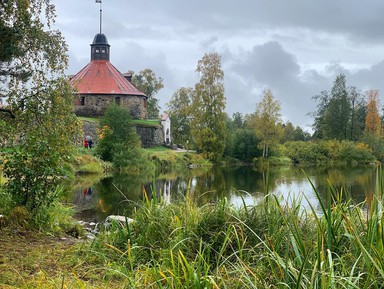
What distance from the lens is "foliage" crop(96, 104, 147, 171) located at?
2818 cm

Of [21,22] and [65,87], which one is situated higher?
[21,22]

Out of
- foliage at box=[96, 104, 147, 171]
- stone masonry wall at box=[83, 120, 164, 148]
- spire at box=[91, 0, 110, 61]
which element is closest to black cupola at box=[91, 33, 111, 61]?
spire at box=[91, 0, 110, 61]

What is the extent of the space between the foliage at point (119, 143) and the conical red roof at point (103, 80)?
42.3ft

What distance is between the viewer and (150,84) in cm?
5478

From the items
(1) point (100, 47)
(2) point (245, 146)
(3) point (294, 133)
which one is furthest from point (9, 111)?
(3) point (294, 133)

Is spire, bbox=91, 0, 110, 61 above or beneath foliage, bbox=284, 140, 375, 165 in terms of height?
above

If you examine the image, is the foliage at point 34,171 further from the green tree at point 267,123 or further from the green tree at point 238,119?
the green tree at point 238,119

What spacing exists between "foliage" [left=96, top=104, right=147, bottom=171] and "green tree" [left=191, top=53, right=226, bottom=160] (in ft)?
34.7

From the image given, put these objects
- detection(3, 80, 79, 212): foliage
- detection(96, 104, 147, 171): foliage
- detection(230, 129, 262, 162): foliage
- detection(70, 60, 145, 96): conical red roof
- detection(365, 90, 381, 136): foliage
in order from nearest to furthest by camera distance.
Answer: detection(3, 80, 79, 212): foliage
detection(96, 104, 147, 171): foliage
detection(70, 60, 145, 96): conical red roof
detection(230, 129, 262, 162): foliage
detection(365, 90, 381, 136): foliage

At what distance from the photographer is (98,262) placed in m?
4.62

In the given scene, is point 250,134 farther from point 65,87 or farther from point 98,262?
point 98,262

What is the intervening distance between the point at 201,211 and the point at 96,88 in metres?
38.6

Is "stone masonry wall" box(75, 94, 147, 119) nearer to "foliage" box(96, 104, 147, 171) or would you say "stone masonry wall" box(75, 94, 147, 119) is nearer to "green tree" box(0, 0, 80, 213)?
"foliage" box(96, 104, 147, 171)

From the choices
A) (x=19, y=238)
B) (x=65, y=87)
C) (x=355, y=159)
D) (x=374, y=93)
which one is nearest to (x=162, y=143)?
(x=355, y=159)
